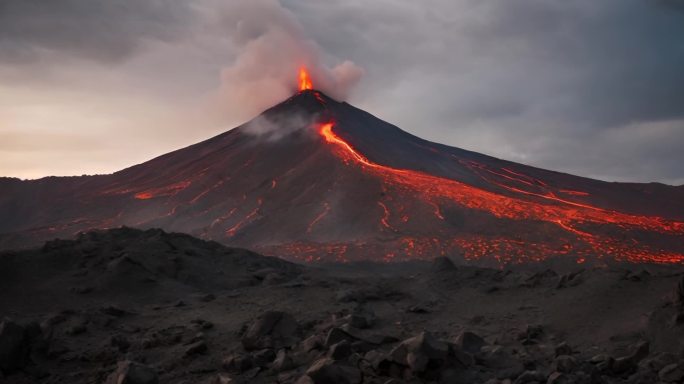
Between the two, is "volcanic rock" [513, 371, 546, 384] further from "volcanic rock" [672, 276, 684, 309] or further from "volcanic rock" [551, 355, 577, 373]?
"volcanic rock" [672, 276, 684, 309]

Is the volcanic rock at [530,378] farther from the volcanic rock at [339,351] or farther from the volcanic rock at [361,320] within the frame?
→ the volcanic rock at [361,320]

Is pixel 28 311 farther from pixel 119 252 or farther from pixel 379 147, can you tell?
pixel 379 147

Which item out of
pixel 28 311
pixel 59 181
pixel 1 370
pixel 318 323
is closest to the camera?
pixel 1 370

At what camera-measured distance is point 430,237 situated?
33.8 meters

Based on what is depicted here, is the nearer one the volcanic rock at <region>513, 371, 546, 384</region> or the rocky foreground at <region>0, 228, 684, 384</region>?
the volcanic rock at <region>513, 371, 546, 384</region>

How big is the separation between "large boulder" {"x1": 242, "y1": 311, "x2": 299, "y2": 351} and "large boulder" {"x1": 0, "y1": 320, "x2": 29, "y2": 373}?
2.76m

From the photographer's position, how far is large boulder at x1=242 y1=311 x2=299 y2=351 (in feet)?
23.7

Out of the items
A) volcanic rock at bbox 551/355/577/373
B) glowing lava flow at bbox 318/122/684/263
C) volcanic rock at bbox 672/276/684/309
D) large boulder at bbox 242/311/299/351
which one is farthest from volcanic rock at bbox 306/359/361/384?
glowing lava flow at bbox 318/122/684/263

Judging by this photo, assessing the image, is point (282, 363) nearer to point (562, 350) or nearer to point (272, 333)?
point (272, 333)

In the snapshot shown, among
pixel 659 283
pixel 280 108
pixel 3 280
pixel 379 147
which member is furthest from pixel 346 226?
pixel 280 108

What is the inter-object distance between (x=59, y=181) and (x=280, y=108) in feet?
101

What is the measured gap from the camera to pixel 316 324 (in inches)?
345

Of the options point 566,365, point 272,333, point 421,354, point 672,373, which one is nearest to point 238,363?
point 272,333

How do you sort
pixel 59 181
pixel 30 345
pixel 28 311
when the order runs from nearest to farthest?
pixel 30 345, pixel 28 311, pixel 59 181
